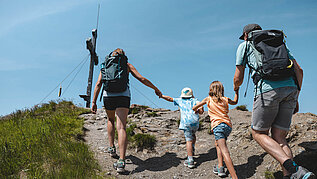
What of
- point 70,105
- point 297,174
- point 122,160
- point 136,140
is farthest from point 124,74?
point 70,105

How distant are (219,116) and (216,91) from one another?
579mm

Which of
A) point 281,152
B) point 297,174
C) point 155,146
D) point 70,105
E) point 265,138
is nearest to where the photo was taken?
point 297,174

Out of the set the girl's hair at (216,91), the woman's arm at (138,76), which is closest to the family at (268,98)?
the girl's hair at (216,91)

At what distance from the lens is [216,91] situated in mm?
5195

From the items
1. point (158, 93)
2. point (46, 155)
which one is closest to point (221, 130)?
point (158, 93)

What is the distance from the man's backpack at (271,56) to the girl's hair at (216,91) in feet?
4.99

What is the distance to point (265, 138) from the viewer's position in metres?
3.55

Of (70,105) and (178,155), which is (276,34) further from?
(70,105)

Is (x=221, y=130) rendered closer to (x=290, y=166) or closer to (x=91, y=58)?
(x=290, y=166)

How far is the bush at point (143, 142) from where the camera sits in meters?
6.88

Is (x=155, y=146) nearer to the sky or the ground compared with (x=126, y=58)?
nearer to the ground

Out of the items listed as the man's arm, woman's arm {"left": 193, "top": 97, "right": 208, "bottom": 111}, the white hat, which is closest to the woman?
the white hat

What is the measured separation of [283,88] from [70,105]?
11385 mm

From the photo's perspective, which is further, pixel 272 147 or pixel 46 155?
pixel 46 155
